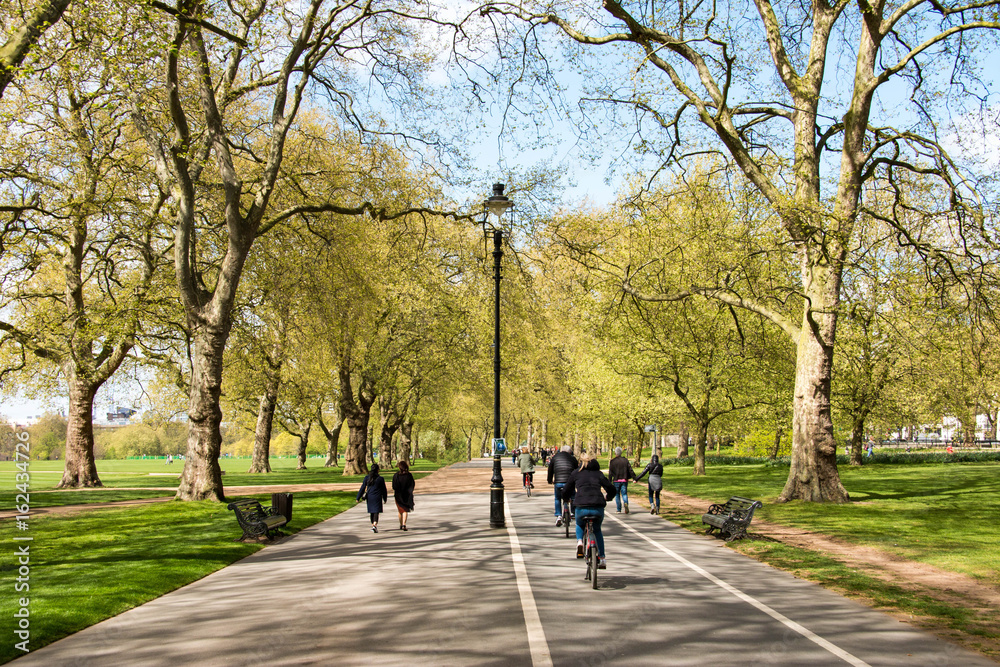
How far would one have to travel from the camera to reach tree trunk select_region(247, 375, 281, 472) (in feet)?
139

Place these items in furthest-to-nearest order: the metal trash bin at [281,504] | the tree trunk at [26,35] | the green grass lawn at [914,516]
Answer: the metal trash bin at [281,504] → the green grass lawn at [914,516] → the tree trunk at [26,35]

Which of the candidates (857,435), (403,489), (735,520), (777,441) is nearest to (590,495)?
(735,520)

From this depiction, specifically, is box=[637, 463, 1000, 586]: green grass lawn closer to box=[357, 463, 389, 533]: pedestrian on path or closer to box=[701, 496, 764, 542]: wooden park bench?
box=[701, 496, 764, 542]: wooden park bench

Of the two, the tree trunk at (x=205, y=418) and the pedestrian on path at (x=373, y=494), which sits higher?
the tree trunk at (x=205, y=418)

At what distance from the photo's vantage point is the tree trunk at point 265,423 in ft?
139

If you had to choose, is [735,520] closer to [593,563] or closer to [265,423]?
[593,563]

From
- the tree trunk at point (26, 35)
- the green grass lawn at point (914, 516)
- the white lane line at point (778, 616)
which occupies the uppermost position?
the tree trunk at point (26, 35)

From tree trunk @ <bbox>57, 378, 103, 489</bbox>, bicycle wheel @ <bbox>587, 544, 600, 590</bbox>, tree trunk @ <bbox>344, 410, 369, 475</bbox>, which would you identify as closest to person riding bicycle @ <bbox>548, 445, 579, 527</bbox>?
bicycle wheel @ <bbox>587, 544, 600, 590</bbox>

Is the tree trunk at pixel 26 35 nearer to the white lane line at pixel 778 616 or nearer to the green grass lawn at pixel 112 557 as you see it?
the green grass lawn at pixel 112 557

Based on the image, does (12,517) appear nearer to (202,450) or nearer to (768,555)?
(202,450)

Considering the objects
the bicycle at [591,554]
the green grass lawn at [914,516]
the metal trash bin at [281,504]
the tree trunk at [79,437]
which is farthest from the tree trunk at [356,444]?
the bicycle at [591,554]

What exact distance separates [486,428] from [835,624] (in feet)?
294

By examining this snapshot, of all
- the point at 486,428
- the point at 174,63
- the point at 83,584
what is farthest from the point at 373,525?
the point at 486,428

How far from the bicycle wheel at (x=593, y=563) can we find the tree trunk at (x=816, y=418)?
1258cm
